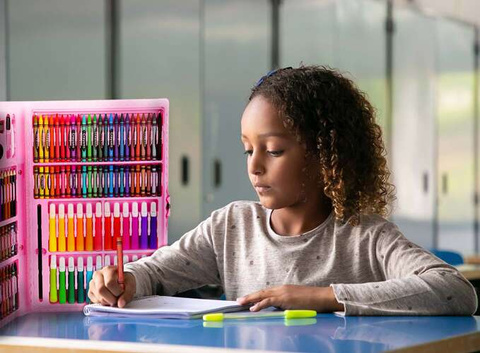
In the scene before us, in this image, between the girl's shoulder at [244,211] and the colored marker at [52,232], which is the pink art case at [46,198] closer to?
the colored marker at [52,232]

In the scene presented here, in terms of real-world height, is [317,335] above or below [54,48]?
below

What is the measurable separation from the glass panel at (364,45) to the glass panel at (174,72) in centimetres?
194

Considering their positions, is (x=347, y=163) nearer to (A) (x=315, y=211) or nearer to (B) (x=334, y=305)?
(A) (x=315, y=211)

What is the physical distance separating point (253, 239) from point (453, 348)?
676 millimetres

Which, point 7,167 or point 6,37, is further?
point 6,37

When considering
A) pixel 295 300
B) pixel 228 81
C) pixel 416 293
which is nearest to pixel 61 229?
pixel 295 300

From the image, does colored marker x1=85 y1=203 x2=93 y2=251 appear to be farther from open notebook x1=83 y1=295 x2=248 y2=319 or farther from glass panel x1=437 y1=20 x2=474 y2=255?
glass panel x1=437 y1=20 x2=474 y2=255

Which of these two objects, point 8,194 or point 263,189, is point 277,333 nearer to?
point 263,189

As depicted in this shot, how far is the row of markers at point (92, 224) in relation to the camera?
232 cm

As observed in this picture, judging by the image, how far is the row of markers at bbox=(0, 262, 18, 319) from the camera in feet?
6.98

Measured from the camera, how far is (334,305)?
2.11 metres

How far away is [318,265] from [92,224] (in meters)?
0.51

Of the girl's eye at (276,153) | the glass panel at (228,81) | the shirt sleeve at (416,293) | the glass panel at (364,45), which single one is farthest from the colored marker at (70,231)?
the glass panel at (364,45)

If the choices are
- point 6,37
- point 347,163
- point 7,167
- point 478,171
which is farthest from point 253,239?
point 478,171
